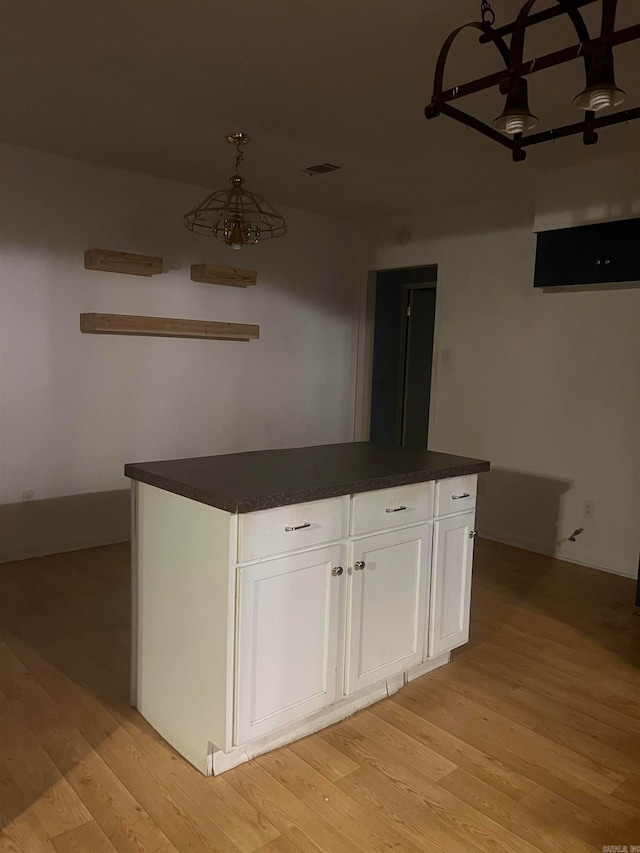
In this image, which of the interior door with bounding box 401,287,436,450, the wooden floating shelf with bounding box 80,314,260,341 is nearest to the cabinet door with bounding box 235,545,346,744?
the wooden floating shelf with bounding box 80,314,260,341

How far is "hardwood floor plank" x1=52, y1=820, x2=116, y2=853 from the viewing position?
1.69 m

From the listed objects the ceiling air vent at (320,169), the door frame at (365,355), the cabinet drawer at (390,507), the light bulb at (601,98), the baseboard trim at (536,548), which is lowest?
the baseboard trim at (536,548)

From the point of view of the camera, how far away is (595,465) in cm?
425

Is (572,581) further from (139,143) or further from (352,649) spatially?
(139,143)

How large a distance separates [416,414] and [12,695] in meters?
4.43

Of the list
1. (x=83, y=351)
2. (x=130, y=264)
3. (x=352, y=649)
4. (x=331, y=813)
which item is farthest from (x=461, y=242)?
(x=331, y=813)

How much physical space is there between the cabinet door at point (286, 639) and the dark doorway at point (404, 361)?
385 centimetres

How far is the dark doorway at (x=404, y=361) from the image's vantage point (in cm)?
599

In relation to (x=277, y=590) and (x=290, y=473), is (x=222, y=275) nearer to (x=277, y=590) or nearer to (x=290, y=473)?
(x=290, y=473)

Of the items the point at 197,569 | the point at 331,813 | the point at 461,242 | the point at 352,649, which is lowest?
the point at 331,813

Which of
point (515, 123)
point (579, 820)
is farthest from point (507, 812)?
point (515, 123)

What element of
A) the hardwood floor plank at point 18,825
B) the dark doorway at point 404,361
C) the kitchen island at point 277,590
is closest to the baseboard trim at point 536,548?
the dark doorway at point 404,361

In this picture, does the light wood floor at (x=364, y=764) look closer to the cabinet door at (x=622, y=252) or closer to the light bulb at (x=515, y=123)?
the light bulb at (x=515, y=123)

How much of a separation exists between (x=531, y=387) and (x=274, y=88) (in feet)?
8.78
